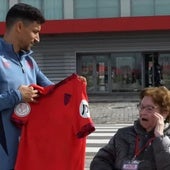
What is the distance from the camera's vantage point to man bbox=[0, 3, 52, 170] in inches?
122

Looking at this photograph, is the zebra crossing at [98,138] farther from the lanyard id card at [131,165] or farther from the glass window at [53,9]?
the glass window at [53,9]

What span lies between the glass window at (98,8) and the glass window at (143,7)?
850mm

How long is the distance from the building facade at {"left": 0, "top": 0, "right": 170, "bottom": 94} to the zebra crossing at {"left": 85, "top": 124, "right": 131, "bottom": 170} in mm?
11665

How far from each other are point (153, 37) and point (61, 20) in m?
4.60

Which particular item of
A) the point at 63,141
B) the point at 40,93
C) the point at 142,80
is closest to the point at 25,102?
the point at 40,93

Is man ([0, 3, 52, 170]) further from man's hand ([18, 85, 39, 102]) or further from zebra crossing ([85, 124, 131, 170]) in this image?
zebra crossing ([85, 124, 131, 170])

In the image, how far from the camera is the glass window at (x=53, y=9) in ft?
86.9

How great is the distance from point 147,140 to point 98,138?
26.7ft

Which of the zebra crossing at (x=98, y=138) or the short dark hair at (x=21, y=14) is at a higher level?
the short dark hair at (x=21, y=14)

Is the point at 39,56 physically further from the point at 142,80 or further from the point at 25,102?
the point at 25,102

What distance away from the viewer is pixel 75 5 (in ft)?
86.3

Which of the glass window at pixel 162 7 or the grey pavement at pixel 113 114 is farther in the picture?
the glass window at pixel 162 7

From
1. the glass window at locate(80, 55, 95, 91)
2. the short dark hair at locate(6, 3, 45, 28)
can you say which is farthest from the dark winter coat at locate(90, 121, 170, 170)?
the glass window at locate(80, 55, 95, 91)

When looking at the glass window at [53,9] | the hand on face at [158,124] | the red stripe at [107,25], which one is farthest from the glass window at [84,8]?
the hand on face at [158,124]
